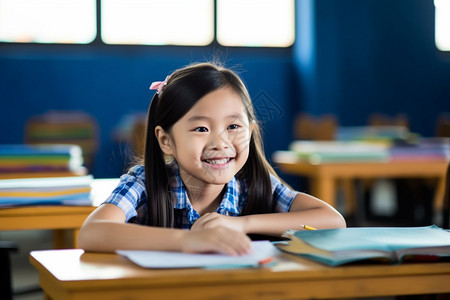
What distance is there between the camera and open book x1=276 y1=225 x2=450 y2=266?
0.85 metres

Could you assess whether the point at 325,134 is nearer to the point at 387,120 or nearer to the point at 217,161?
the point at 387,120

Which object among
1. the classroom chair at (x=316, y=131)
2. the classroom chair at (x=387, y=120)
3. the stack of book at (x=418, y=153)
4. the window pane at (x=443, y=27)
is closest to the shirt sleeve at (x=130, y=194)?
the stack of book at (x=418, y=153)

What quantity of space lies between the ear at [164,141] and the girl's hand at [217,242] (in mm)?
483

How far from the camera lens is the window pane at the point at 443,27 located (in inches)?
264

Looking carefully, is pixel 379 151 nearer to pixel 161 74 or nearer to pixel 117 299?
pixel 117 299

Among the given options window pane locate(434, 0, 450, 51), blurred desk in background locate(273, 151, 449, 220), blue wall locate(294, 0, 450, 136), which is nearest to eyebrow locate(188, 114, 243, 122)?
blurred desk in background locate(273, 151, 449, 220)

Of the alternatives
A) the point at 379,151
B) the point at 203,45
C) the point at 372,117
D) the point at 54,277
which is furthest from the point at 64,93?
the point at 54,277

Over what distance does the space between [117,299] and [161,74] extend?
5.58 metres

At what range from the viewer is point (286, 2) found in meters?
6.62

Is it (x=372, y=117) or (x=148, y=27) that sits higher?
(x=148, y=27)

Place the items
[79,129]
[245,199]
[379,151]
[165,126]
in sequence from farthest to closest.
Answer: [79,129] → [379,151] → [245,199] → [165,126]

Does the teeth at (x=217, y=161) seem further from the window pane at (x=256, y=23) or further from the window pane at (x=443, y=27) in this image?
the window pane at (x=443, y=27)

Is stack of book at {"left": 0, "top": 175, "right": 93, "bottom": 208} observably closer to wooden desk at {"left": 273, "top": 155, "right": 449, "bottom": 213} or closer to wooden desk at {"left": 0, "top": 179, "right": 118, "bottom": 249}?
wooden desk at {"left": 0, "top": 179, "right": 118, "bottom": 249}

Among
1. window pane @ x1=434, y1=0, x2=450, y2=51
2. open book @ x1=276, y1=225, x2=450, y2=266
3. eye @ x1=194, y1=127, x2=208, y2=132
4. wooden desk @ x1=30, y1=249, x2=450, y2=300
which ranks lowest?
wooden desk @ x1=30, y1=249, x2=450, y2=300
